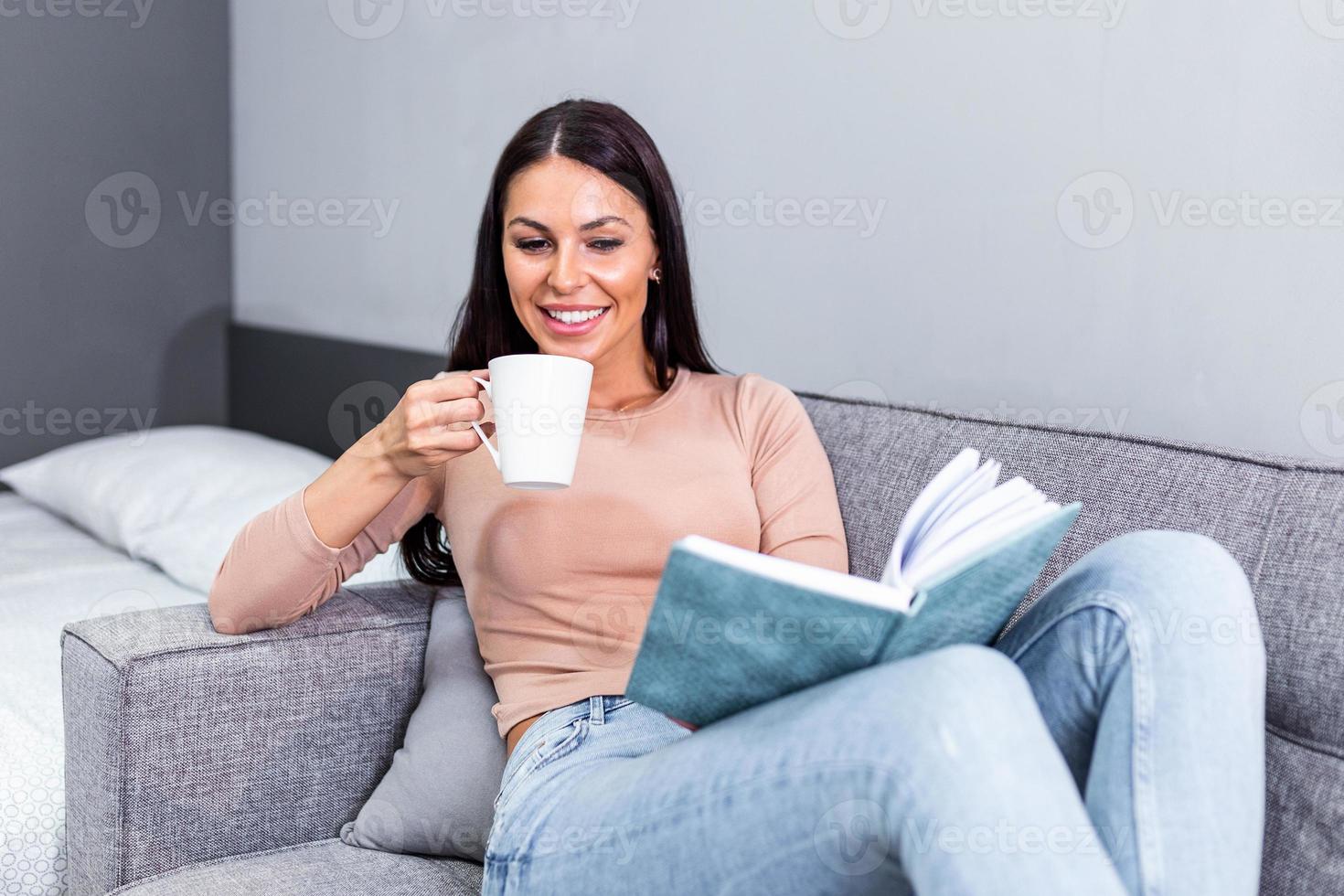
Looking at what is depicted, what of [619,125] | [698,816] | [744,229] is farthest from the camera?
[744,229]

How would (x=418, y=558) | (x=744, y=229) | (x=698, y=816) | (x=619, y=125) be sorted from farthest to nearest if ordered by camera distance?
1. (x=744, y=229)
2. (x=418, y=558)
3. (x=619, y=125)
4. (x=698, y=816)

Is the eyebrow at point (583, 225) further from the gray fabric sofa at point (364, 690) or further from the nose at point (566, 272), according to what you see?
the gray fabric sofa at point (364, 690)

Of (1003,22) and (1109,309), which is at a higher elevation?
(1003,22)

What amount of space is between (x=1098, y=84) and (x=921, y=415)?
445 mm

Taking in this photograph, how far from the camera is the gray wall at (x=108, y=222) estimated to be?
9.12 ft

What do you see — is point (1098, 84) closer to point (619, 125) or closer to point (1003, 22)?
point (1003, 22)

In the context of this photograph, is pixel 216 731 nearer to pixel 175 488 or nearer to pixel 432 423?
pixel 432 423

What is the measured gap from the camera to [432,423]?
113 cm

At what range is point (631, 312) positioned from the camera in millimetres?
1334

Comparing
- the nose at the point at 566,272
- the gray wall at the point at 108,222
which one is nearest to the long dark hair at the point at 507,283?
the nose at the point at 566,272

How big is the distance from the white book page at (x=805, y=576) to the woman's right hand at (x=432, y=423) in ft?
1.28

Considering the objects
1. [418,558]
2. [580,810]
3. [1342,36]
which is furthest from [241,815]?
[1342,36]

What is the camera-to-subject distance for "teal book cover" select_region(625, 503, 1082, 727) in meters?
0.80

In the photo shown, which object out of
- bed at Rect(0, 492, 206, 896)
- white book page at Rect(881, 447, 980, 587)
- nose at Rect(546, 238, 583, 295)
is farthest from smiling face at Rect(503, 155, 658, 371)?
bed at Rect(0, 492, 206, 896)
